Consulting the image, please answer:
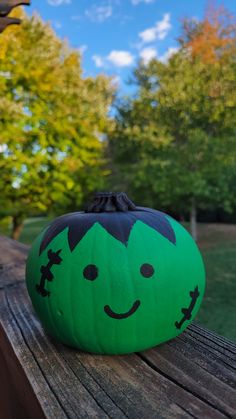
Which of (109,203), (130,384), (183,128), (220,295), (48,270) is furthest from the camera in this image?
(183,128)

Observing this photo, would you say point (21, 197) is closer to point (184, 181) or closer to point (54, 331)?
point (184, 181)

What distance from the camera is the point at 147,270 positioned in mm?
1159

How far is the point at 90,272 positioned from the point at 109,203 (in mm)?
311

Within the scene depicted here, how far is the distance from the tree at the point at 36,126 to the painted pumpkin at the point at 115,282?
16.0 feet

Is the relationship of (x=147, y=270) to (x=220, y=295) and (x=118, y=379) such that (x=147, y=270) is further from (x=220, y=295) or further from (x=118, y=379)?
(x=220, y=295)

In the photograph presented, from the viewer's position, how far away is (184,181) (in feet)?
30.8

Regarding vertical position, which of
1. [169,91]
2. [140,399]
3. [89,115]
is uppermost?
[169,91]

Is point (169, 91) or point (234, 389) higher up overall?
point (169, 91)

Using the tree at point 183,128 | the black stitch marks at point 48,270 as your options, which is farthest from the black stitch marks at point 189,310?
the tree at point 183,128

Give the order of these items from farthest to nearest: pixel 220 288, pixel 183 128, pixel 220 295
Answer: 1. pixel 183 128
2. pixel 220 288
3. pixel 220 295

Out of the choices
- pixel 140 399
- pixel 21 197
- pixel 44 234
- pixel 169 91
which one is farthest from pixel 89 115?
pixel 140 399

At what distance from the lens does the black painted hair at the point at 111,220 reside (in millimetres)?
1236

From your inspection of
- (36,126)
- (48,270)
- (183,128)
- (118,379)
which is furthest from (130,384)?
(183,128)

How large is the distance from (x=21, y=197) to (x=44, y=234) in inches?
223
